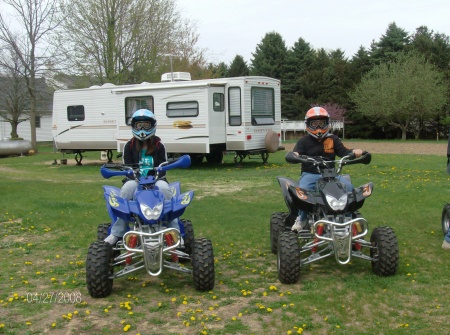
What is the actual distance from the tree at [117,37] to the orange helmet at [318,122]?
2197cm

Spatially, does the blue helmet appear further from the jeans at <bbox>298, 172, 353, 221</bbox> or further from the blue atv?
the jeans at <bbox>298, 172, 353, 221</bbox>

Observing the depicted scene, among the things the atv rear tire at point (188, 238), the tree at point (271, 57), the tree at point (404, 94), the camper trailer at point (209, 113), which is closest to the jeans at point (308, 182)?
the atv rear tire at point (188, 238)

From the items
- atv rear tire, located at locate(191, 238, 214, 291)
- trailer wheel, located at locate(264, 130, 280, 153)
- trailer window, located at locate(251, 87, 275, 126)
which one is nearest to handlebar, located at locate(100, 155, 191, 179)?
atv rear tire, located at locate(191, 238, 214, 291)

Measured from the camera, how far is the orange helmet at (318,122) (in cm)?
582

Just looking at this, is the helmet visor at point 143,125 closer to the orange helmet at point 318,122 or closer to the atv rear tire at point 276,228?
the orange helmet at point 318,122

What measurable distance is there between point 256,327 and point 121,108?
1520 centimetres

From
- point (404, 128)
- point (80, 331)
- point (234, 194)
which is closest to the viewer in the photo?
point (80, 331)

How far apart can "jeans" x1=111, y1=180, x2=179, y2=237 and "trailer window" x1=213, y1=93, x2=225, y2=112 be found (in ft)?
38.0

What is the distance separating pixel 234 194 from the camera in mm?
11398

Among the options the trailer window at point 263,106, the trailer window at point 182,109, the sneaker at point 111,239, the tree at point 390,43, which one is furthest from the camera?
the tree at point 390,43

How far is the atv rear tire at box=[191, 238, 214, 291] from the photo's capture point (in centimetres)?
483

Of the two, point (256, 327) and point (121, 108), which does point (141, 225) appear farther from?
point (121, 108)

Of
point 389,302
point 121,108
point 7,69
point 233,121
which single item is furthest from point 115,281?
point 7,69

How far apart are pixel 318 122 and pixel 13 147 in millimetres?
23947
